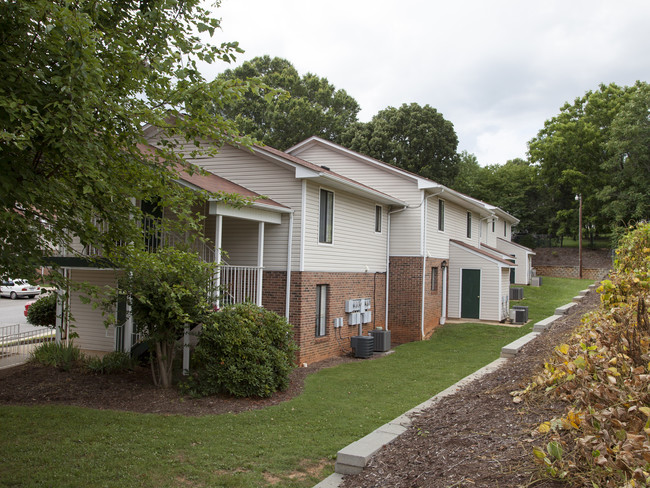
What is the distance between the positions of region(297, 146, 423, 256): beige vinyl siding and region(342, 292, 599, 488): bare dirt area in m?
12.1

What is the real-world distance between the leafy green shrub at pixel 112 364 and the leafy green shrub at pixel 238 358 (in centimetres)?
227

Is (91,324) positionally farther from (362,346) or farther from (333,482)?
(333,482)

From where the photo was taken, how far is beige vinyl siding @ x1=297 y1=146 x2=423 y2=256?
1819 centimetres

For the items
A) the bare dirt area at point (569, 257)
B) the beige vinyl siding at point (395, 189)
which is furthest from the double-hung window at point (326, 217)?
the bare dirt area at point (569, 257)

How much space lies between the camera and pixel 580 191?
145 feet

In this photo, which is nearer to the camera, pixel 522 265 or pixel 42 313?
pixel 42 313

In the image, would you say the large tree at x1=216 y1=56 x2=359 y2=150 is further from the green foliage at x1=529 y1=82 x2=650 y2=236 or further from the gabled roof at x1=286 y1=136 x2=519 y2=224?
the green foliage at x1=529 y1=82 x2=650 y2=236

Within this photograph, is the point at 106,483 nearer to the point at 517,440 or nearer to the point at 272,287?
the point at 517,440

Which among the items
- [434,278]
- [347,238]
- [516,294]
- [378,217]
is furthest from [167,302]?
[516,294]

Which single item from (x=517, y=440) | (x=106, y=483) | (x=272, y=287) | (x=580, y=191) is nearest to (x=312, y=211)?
(x=272, y=287)

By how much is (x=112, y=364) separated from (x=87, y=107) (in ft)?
26.6

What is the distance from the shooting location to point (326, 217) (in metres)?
14.4

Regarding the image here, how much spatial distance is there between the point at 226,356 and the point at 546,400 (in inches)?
248

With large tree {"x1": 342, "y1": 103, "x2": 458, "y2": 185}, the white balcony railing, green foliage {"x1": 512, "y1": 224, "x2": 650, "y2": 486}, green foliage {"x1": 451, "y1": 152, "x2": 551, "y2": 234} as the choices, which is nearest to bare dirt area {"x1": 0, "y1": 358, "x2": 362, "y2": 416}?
the white balcony railing
